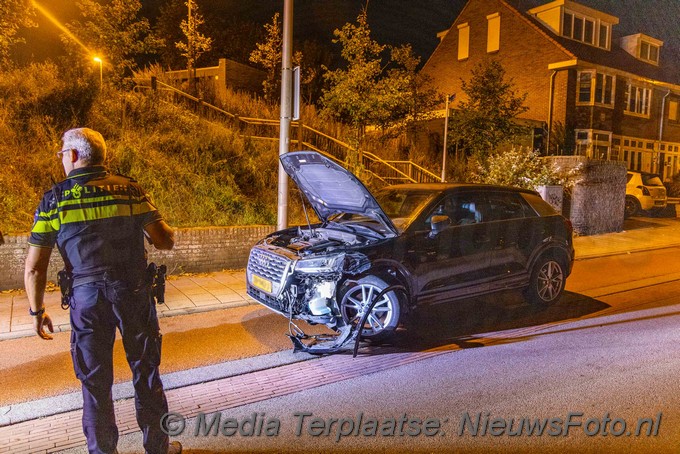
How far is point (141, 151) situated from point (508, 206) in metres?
7.64

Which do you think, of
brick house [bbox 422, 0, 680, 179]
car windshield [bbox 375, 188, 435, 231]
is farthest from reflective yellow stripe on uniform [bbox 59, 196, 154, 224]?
brick house [bbox 422, 0, 680, 179]

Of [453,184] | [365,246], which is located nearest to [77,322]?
[365,246]

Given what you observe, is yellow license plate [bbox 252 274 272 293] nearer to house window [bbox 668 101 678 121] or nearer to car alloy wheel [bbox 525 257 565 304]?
car alloy wheel [bbox 525 257 565 304]

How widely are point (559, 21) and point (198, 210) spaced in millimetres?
22794

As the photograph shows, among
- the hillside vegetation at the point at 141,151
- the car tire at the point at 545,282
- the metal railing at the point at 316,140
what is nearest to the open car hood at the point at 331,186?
the car tire at the point at 545,282

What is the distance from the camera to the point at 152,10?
35594 mm

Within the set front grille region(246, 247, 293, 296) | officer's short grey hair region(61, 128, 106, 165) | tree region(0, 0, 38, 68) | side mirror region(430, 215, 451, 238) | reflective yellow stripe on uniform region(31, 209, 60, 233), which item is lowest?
front grille region(246, 247, 293, 296)

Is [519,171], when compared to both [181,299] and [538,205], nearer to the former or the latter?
[538,205]

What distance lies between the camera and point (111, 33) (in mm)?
12773

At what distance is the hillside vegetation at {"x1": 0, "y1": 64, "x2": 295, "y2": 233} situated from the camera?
9.57 m

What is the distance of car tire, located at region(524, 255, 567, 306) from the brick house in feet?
57.1

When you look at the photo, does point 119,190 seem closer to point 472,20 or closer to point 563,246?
point 563,246

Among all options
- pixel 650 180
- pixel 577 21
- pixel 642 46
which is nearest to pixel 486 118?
pixel 650 180

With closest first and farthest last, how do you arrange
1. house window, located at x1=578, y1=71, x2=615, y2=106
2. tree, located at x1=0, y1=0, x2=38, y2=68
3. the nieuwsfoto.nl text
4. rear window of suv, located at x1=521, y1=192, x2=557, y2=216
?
the nieuwsfoto.nl text
rear window of suv, located at x1=521, y1=192, x2=557, y2=216
tree, located at x1=0, y1=0, x2=38, y2=68
house window, located at x1=578, y1=71, x2=615, y2=106
